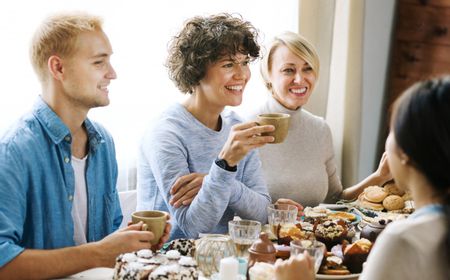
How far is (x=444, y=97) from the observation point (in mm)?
1127

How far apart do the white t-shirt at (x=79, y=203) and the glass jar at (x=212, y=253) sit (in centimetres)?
48

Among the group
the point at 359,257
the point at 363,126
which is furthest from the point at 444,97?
the point at 363,126

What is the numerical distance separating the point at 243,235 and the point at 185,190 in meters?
0.40

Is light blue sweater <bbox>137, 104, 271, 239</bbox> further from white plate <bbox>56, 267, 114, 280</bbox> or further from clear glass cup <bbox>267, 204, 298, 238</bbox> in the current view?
white plate <bbox>56, 267, 114, 280</bbox>

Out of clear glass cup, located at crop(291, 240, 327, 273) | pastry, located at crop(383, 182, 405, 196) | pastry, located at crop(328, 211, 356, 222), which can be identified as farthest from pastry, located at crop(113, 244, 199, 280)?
pastry, located at crop(383, 182, 405, 196)

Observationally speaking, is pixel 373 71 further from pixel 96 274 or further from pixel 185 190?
pixel 96 274

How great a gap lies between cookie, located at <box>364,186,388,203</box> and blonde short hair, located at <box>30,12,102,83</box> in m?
1.24

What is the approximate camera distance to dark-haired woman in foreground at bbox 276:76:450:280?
1.12 metres

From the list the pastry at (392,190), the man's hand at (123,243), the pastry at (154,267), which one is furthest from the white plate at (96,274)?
the pastry at (392,190)

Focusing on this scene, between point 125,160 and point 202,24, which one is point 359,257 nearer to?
point 202,24

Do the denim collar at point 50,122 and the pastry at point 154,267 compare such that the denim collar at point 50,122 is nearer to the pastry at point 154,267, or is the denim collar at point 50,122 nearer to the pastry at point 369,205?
the pastry at point 154,267

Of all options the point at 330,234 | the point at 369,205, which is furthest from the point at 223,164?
the point at 369,205

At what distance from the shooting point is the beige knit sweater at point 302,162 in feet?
8.98

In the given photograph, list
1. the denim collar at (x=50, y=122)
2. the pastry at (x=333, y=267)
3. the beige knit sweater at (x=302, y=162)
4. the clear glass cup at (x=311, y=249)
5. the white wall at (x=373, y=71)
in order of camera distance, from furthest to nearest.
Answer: the white wall at (x=373, y=71) < the beige knit sweater at (x=302, y=162) < the denim collar at (x=50, y=122) < the pastry at (x=333, y=267) < the clear glass cup at (x=311, y=249)
